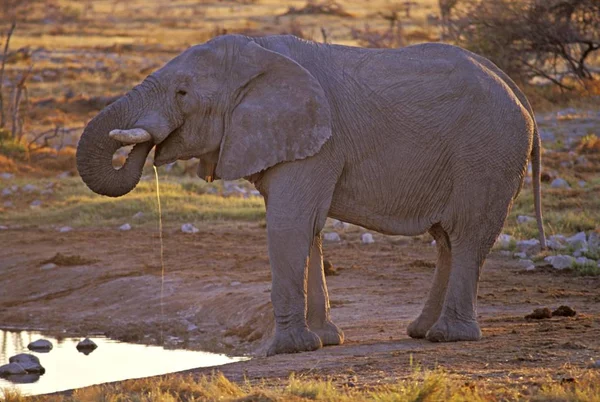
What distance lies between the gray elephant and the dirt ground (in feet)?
1.78

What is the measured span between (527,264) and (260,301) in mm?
2885

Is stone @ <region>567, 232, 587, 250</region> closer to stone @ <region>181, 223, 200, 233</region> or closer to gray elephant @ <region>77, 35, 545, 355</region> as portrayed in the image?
gray elephant @ <region>77, 35, 545, 355</region>

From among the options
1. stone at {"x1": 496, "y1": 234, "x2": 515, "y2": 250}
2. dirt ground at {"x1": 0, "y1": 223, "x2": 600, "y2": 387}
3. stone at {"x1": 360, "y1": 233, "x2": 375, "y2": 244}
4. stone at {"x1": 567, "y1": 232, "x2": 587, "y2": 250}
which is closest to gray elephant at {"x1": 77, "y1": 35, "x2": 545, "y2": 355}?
dirt ground at {"x1": 0, "y1": 223, "x2": 600, "y2": 387}

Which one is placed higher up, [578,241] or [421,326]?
[421,326]

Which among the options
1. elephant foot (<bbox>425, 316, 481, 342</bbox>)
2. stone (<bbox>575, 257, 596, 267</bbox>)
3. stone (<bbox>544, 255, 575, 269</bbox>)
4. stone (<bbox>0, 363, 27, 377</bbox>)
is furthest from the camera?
stone (<bbox>544, 255, 575, 269</bbox>)

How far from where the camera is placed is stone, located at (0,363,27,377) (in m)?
9.58

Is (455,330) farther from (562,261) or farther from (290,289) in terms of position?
(562,261)

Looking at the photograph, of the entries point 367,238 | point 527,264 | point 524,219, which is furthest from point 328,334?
point 524,219

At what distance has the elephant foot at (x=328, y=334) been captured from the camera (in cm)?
869

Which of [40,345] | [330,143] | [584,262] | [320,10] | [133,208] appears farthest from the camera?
[320,10]

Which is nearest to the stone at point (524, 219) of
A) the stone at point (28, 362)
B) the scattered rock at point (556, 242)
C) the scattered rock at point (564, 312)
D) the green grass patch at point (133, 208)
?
the scattered rock at point (556, 242)

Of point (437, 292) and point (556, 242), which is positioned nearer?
point (437, 292)

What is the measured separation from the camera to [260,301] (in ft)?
36.1

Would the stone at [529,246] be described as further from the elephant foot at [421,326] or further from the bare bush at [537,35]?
the bare bush at [537,35]
